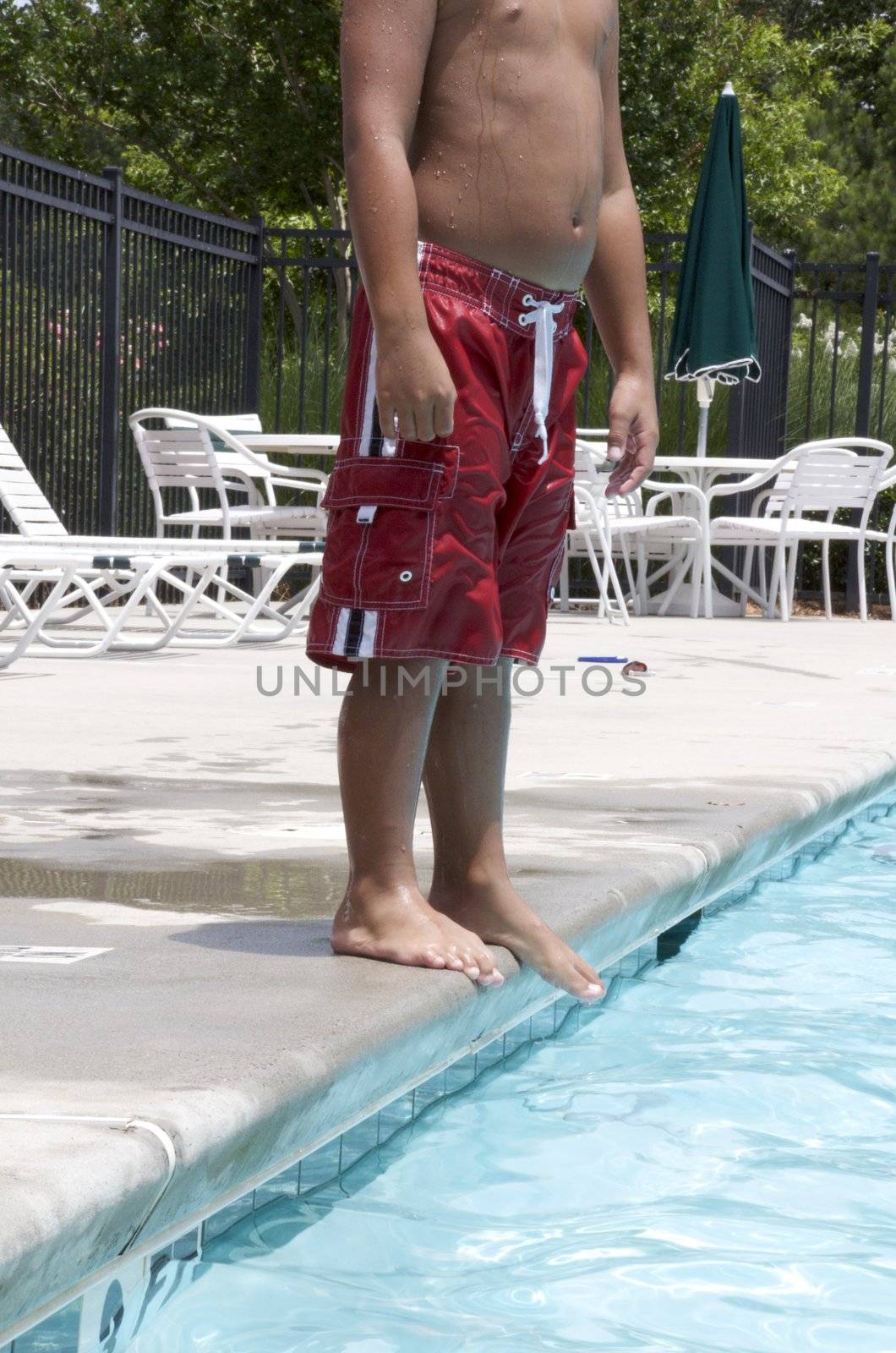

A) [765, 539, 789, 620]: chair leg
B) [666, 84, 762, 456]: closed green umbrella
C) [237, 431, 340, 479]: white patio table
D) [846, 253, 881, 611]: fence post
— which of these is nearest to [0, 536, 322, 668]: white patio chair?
[237, 431, 340, 479]: white patio table

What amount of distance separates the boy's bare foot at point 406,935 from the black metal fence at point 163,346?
707cm

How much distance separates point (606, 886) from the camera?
2.75m

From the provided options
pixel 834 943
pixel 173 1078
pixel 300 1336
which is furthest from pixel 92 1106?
pixel 834 943

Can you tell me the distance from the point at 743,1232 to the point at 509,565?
888 millimetres

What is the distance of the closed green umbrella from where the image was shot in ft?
33.0

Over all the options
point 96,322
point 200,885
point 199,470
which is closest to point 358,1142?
point 200,885

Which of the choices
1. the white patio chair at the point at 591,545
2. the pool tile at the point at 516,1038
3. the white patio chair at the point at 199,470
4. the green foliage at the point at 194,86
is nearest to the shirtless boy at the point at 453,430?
the pool tile at the point at 516,1038

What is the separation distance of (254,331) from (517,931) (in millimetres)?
10020

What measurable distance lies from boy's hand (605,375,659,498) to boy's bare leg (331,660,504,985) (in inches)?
20.3

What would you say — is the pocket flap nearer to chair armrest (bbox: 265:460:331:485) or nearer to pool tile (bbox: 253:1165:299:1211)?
pool tile (bbox: 253:1165:299:1211)

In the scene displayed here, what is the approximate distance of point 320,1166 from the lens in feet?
7.00

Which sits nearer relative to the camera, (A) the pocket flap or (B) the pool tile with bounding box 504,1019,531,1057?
(A) the pocket flap

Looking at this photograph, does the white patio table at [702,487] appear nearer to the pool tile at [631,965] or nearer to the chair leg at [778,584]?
the chair leg at [778,584]

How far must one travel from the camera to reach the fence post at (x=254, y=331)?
1186 cm
